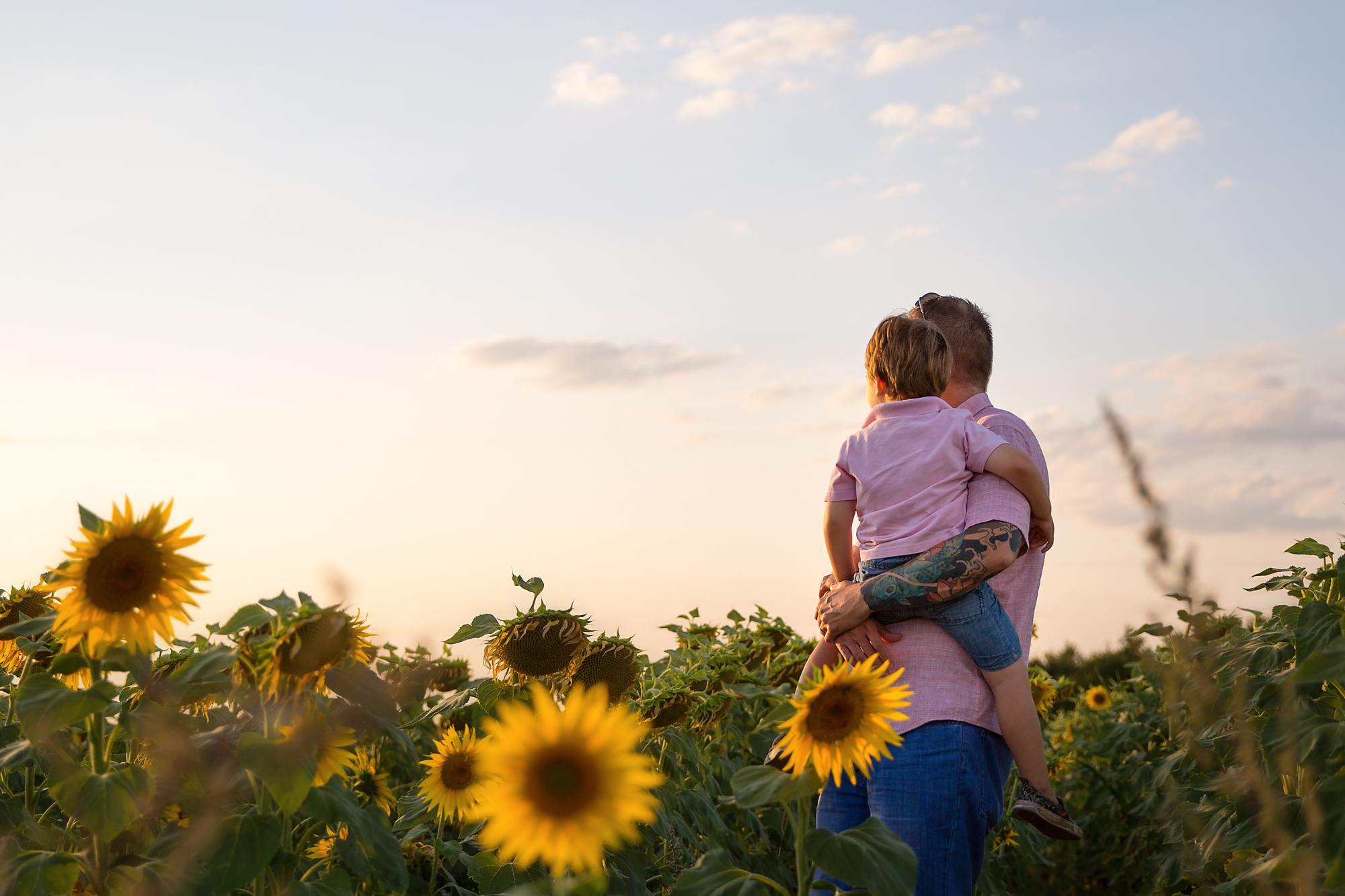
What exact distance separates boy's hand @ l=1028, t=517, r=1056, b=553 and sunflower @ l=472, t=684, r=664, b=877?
6.74ft

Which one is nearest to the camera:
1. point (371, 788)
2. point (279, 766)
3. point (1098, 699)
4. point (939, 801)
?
point (279, 766)

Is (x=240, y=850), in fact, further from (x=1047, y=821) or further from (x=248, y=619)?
(x=1047, y=821)

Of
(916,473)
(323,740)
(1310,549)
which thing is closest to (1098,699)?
(1310,549)

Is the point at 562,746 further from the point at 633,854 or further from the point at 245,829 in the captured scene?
the point at 633,854

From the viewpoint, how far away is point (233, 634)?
1.85 m

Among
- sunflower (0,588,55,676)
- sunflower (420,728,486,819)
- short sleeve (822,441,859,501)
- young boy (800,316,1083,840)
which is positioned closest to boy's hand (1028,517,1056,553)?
young boy (800,316,1083,840)

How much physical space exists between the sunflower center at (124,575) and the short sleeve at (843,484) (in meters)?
1.82

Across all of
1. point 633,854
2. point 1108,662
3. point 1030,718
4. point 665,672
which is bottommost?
point 1108,662

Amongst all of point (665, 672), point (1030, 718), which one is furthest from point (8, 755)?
point (1030, 718)

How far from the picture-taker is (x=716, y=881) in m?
1.72

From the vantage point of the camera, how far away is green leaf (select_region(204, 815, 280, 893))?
5.85 feet

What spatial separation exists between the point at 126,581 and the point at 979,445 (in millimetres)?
2023

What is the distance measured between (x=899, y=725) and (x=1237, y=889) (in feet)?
5.08

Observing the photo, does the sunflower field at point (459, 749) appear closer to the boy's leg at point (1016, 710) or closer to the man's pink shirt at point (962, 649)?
the man's pink shirt at point (962, 649)
